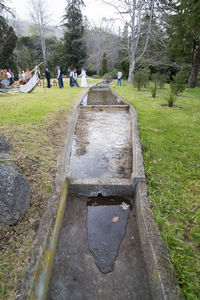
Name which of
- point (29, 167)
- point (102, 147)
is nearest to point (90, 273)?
point (29, 167)

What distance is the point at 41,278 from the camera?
5.46 ft

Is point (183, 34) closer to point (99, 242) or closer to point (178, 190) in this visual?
point (178, 190)

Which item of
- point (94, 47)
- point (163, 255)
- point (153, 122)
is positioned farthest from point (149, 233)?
point (94, 47)

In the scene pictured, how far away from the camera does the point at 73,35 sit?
109ft

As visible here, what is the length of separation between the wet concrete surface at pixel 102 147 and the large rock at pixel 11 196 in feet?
4.78

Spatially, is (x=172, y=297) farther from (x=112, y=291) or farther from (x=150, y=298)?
(x=112, y=291)

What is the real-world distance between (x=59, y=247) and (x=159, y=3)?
23.4m

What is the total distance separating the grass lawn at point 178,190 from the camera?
1846mm

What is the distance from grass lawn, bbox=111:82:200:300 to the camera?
185 cm

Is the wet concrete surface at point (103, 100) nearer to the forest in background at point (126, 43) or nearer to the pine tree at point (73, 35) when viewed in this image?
the forest in background at point (126, 43)

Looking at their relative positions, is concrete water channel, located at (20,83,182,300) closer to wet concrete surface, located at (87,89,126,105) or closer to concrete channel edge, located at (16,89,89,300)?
concrete channel edge, located at (16,89,89,300)

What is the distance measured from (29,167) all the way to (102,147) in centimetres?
220

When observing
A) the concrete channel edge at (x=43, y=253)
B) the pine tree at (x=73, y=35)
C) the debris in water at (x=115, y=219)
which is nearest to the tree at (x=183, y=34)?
the debris in water at (x=115, y=219)

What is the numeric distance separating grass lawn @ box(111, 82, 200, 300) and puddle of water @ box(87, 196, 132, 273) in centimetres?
54
